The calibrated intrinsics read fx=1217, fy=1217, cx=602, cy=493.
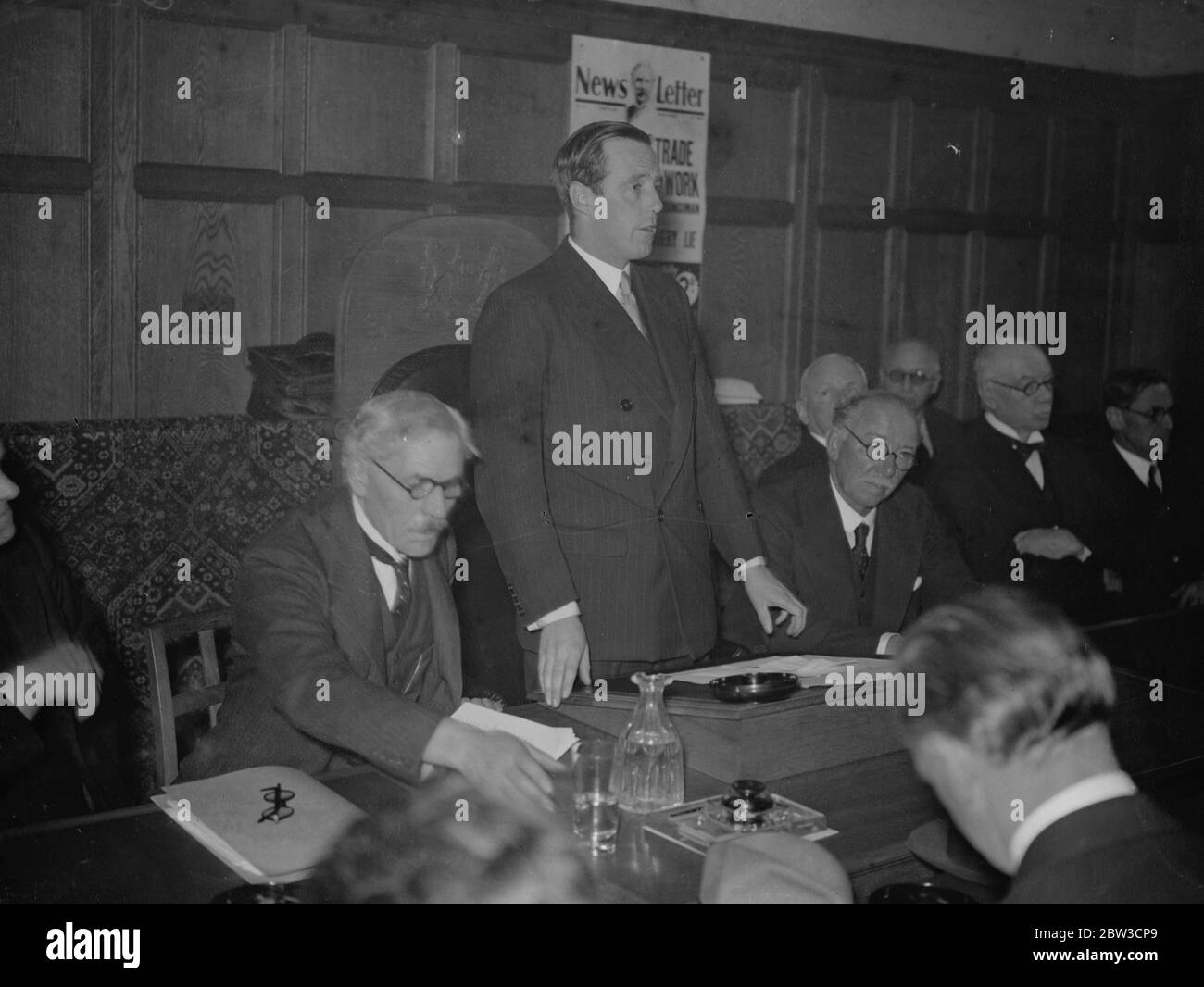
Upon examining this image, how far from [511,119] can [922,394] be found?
1705 mm

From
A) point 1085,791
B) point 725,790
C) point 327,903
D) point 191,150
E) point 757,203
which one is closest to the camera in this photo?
point 1085,791

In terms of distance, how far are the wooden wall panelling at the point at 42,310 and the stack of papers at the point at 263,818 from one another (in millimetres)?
1993

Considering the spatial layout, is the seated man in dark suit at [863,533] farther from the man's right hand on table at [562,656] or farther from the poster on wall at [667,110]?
the poster on wall at [667,110]

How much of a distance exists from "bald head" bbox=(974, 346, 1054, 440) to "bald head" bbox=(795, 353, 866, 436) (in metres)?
0.39

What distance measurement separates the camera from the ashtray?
1755 millimetres

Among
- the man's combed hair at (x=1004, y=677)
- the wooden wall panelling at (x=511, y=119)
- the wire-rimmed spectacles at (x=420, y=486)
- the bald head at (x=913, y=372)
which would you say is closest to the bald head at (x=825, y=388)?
the bald head at (x=913, y=372)

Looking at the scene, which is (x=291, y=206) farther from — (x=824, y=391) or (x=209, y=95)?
(x=824, y=391)

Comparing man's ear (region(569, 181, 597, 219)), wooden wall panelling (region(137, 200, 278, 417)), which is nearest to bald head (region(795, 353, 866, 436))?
man's ear (region(569, 181, 597, 219))

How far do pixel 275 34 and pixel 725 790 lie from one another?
107 inches

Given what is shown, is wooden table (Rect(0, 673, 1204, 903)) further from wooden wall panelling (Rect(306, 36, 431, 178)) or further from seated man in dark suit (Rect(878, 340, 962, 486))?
wooden wall panelling (Rect(306, 36, 431, 178))

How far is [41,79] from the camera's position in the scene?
3.12 meters
